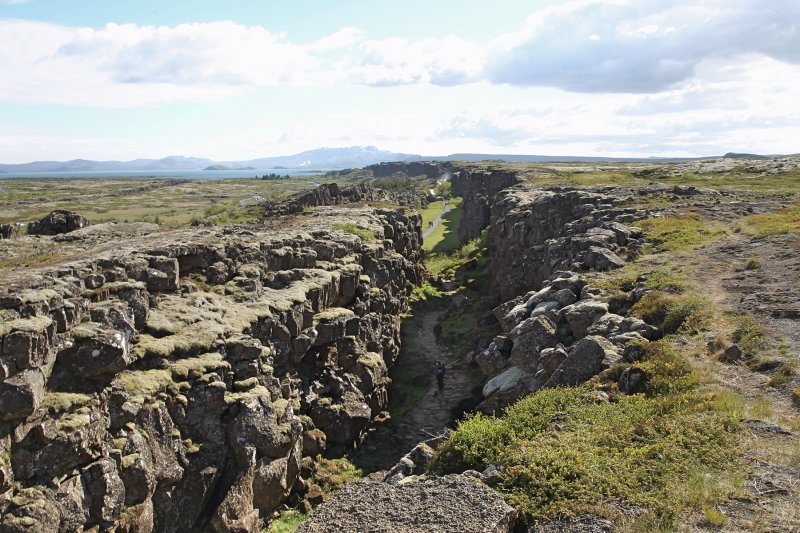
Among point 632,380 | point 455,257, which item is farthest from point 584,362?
point 455,257

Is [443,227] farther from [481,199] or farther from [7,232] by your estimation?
[7,232]

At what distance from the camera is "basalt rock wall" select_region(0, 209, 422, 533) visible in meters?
18.5

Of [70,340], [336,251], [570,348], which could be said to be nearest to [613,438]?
[570,348]

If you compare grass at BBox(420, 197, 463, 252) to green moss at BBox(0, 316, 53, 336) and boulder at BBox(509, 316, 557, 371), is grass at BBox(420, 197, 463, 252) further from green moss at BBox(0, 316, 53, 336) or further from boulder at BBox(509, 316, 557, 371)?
green moss at BBox(0, 316, 53, 336)

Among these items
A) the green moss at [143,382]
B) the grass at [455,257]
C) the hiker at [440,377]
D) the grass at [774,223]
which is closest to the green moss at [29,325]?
the green moss at [143,382]

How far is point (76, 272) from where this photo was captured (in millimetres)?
25203

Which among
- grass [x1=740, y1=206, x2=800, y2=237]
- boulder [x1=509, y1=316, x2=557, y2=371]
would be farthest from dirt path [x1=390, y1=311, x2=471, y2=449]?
grass [x1=740, y1=206, x2=800, y2=237]

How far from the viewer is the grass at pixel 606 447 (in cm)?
1345

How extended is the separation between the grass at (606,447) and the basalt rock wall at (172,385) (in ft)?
33.6

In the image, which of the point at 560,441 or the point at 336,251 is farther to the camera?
the point at 336,251

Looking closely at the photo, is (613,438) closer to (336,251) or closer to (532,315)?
(532,315)

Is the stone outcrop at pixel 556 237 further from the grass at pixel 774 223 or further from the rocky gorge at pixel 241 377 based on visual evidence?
the grass at pixel 774 223

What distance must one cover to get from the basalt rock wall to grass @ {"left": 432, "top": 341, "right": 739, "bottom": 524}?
10.2 metres

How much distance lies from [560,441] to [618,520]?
3624 millimetres
